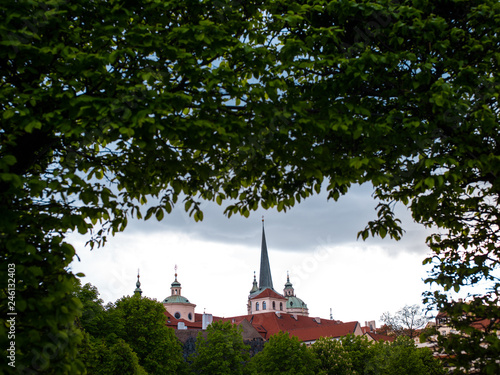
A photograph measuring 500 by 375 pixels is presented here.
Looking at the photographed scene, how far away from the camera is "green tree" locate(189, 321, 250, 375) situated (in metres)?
47.6

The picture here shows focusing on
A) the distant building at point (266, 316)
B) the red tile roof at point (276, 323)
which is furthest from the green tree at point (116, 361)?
the red tile roof at point (276, 323)

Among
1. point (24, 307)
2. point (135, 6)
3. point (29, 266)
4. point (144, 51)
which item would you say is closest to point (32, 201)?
point (29, 266)

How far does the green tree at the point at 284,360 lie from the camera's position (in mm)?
49844

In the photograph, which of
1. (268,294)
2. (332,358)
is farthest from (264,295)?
(332,358)

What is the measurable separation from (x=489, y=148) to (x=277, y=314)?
122505 millimetres

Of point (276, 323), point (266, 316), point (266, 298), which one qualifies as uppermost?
point (266, 298)

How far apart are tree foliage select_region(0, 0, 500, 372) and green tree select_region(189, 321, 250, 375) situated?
1623 inches

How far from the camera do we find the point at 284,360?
50062 millimetres

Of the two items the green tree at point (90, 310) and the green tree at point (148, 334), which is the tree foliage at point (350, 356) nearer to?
the green tree at point (148, 334)

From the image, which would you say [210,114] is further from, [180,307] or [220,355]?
[180,307]

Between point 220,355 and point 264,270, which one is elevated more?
point 264,270

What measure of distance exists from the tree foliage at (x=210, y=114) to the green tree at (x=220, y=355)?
1623 inches

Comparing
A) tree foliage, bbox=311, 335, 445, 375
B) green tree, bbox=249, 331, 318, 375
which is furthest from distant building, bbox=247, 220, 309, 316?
green tree, bbox=249, 331, 318, 375

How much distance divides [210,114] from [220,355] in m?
44.1
